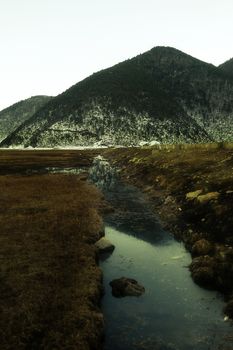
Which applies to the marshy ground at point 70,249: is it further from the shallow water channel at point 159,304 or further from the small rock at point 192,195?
the shallow water channel at point 159,304

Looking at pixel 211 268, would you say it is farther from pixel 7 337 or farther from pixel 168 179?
pixel 168 179

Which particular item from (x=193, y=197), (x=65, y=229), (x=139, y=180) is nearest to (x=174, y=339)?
(x=65, y=229)

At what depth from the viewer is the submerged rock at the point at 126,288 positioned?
710 inches

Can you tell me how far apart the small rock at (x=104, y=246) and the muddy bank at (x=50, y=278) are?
1.42 ft

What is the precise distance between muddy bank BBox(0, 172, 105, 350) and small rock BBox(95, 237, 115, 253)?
43 cm

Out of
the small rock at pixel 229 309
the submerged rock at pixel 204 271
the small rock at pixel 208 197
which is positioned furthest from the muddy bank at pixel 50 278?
the small rock at pixel 208 197

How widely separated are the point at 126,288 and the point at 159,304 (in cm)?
176

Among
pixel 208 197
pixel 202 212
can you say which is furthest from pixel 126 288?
pixel 208 197

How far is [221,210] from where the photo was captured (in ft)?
90.7

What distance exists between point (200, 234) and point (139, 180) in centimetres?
3270

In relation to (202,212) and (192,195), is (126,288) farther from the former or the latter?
(192,195)

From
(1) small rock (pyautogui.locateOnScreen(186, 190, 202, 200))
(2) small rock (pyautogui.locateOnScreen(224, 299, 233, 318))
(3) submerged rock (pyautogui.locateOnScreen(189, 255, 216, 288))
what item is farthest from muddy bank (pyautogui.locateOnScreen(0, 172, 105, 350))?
(1) small rock (pyautogui.locateOnScreen(186, 190, 202, 200))

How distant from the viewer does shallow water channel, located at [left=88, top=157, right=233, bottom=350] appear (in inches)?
562

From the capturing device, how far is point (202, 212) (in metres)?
29.8
